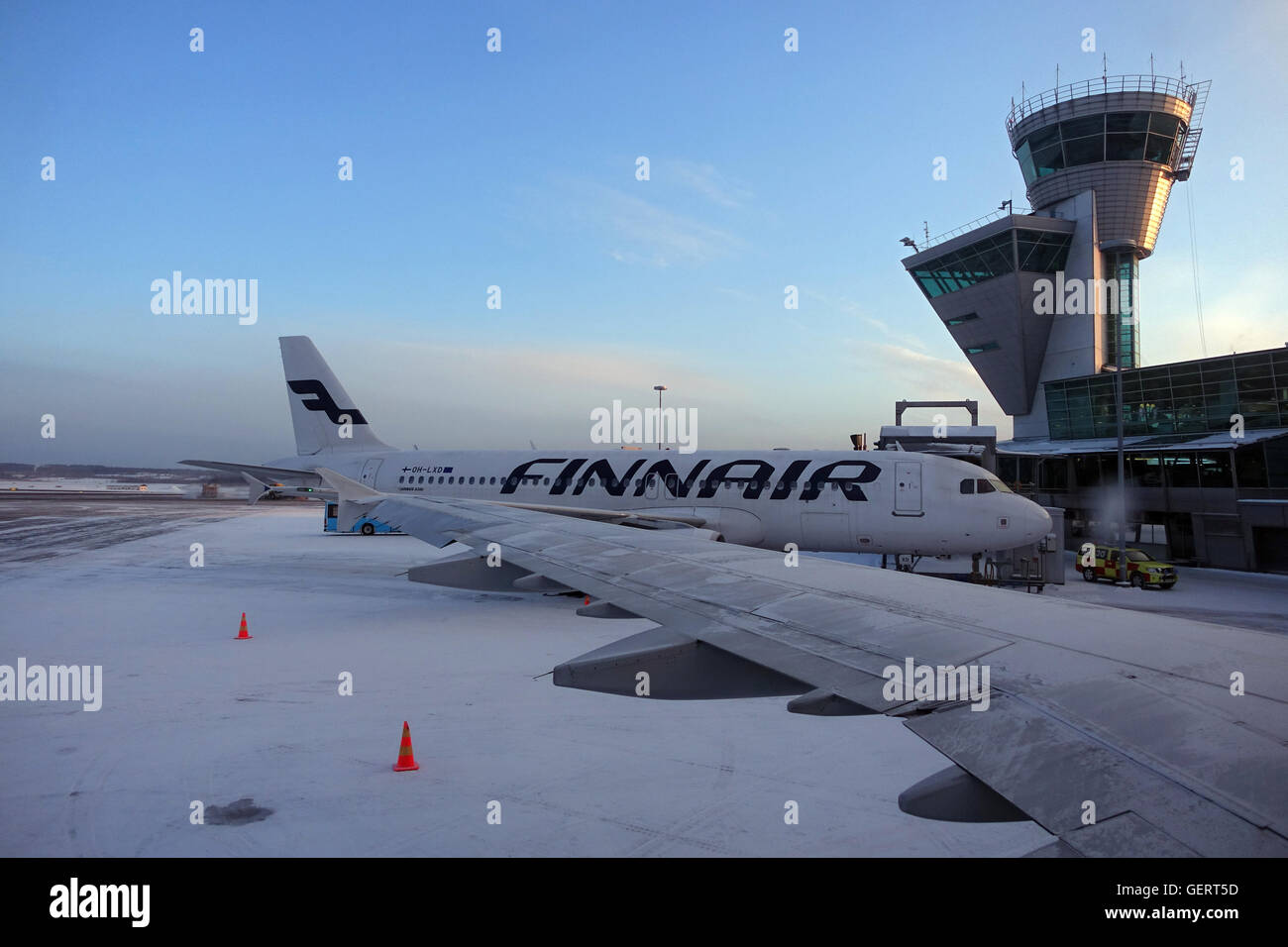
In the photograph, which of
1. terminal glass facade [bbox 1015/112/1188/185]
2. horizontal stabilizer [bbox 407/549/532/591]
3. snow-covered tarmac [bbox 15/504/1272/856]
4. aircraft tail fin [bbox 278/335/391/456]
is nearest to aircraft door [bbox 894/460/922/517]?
snow-covered tarmac [bbox 15/504/1272/856]

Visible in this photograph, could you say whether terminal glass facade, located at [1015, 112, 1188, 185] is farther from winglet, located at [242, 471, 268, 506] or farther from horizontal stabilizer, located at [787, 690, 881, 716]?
horizontal stabilizer, located at [787, 690, 881, 716]

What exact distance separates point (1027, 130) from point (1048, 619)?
5842 centimetres

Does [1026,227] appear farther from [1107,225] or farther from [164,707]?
[164,707]

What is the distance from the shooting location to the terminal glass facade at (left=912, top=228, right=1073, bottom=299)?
48031mm

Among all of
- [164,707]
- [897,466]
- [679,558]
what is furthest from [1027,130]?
[164,707]

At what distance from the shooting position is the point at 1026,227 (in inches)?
1875

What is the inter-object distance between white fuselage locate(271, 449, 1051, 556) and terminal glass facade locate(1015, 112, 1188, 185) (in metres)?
40.8

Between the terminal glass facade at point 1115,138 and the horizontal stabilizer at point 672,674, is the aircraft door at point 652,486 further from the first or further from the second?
the terminal glass facade at point 1115,138

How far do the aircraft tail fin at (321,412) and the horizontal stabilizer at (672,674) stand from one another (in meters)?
27.3

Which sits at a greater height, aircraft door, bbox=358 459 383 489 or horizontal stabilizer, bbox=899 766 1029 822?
aircraft door, bbox=358 459 383 489

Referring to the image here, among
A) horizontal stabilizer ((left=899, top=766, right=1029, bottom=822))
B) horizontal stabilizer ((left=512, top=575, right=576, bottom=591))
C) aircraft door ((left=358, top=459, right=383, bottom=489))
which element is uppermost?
aircraft door ((left=358, top=459, right=383, bottom=489))

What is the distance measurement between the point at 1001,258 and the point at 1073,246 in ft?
17.1
